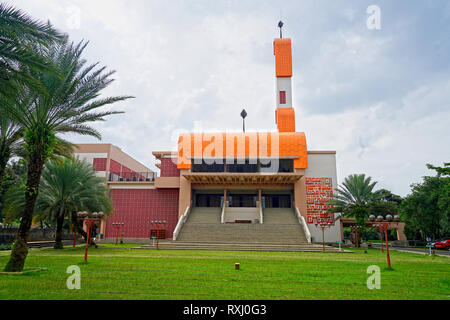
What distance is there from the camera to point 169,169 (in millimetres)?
34969

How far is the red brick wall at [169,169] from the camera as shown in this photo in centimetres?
3478

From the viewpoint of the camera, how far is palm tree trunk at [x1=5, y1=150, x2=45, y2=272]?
34.1 feet

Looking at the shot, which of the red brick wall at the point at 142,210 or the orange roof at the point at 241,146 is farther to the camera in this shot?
the red brick wall at the point at 142,210

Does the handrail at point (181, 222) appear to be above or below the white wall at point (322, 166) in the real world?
below

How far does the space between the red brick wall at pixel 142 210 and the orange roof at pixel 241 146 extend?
4373mm

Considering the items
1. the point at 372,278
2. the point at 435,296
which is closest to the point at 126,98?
the point at 372,278

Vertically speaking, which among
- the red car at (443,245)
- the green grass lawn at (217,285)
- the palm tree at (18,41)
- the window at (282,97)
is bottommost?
the red car at (443,245)

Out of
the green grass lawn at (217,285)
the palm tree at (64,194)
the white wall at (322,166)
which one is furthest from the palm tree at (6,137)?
the white wall at (322,166)

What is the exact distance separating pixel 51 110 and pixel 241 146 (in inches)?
903

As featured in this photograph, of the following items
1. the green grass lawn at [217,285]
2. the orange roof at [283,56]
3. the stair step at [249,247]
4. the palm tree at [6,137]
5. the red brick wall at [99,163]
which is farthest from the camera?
the orange roof at [283,56]

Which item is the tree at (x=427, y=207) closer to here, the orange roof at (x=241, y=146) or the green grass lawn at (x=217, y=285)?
the orange roof at (x=241, y=146)

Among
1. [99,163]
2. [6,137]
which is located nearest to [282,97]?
[99,163]

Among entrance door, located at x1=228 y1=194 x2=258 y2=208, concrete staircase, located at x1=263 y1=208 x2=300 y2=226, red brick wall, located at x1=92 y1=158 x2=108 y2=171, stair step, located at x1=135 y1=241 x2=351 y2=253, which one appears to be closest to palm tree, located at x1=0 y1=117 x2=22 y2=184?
stair step, located at x1=135 y1=241 x2=351 y2=253
